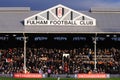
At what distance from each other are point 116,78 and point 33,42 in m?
13.4

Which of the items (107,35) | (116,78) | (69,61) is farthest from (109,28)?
(116,78)

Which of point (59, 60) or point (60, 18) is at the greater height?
point (60, 18)

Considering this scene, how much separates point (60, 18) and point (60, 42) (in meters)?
2.70

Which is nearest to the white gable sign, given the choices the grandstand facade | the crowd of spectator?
the grandstand facade

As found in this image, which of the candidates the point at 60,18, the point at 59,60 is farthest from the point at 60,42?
the point at 59,60

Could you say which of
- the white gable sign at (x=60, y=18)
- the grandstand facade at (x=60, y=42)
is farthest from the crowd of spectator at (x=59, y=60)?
the white gable sign at (x=60, y=18)

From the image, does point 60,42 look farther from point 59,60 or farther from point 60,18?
point 59,60

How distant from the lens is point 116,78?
45438 mm

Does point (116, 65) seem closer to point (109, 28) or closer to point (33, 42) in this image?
point (109, 28)

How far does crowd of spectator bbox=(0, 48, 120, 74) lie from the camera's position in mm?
51969

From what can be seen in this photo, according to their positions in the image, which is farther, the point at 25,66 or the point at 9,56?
the point at 9,56

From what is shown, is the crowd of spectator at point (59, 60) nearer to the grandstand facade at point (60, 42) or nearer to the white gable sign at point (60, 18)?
the grandstand facade at point (60, 42)

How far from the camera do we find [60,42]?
56219 mm

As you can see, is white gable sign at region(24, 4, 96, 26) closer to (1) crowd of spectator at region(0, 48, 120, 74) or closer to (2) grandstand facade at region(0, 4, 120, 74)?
(2) grandstand facade at region(0, 4, 120, 74)
